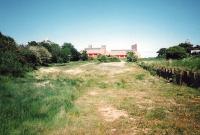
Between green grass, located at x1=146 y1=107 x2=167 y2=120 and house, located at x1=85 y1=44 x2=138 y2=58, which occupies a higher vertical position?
house, located at x1=85 y1=44 x2=138 y2=58

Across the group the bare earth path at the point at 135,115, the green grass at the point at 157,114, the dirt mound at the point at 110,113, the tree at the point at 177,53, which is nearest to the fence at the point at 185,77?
the bare earth path at the point at 135,115

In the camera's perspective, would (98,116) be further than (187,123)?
Yes

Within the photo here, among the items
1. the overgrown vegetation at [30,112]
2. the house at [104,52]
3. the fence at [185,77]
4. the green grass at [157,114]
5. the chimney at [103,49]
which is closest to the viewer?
the overgrown vegetation at [30,112]

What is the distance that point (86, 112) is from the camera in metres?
12.4

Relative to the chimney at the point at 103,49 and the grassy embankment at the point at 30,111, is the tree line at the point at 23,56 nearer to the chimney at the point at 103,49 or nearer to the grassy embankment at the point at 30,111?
the grassy embankment at the point at 30,111

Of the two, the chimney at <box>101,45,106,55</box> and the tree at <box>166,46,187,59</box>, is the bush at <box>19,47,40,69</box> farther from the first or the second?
the chimney at <box>101,45,106,55</box>

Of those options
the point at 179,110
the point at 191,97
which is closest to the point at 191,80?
the point at 191,97

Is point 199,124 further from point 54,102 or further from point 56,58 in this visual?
point 56,58

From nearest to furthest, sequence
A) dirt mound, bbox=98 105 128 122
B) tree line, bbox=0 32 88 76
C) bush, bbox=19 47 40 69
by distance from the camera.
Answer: dirt mound, bbox=98 105 128 122 → tree line, bbox=0 32 88 76 → bush, bbox=19 47 40 69

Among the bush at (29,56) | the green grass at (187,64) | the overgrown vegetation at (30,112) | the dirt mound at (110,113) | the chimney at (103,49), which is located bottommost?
the dirt mound at (110,113)

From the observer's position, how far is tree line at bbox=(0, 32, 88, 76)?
27.2 meters

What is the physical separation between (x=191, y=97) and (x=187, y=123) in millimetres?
5894

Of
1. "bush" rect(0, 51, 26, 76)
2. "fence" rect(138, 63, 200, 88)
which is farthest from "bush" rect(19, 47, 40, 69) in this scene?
"fence" rect(138, 63, 200, 88)

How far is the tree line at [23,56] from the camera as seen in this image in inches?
1072
